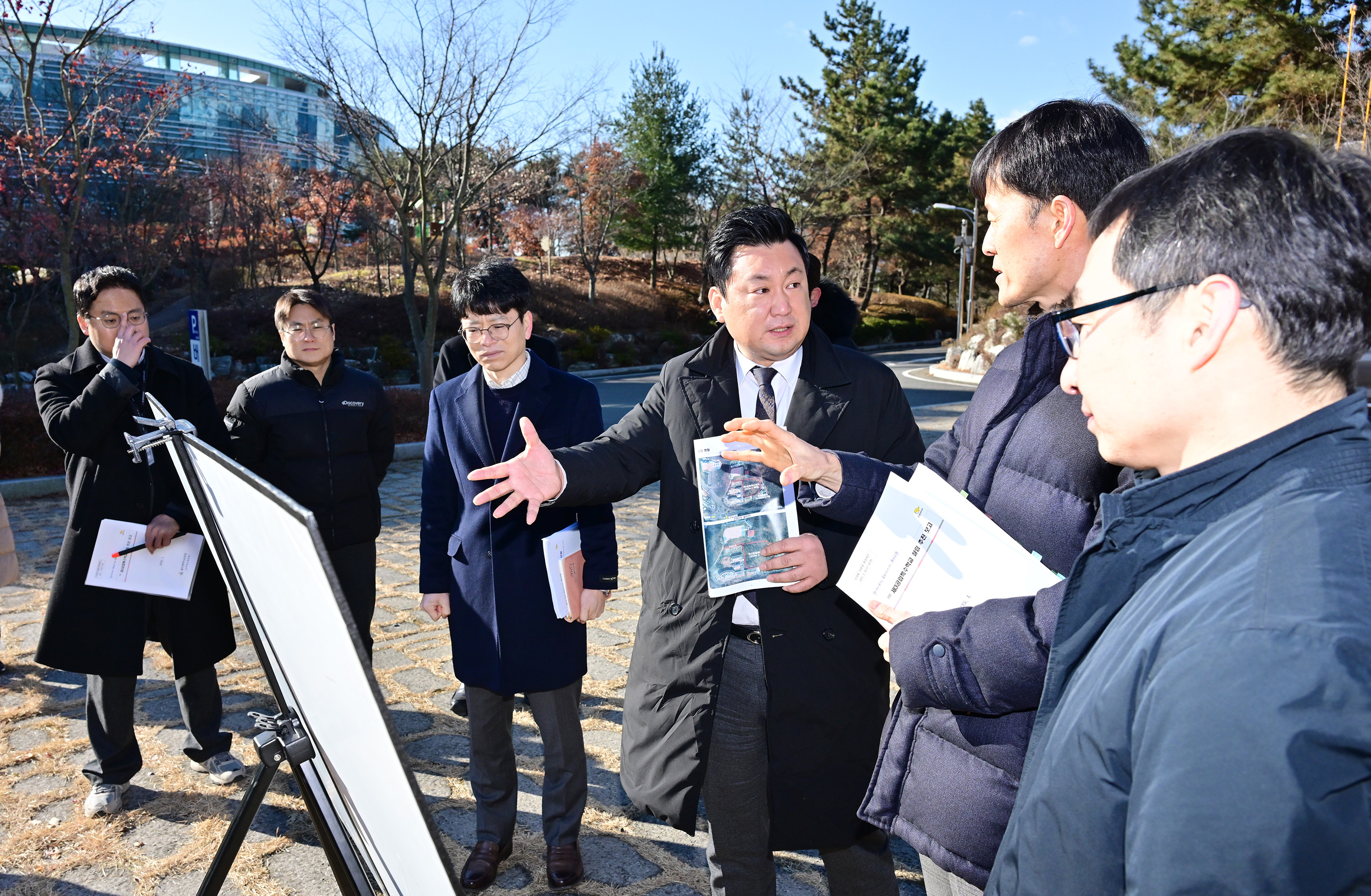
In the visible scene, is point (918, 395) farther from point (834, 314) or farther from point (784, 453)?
point (784, 453)

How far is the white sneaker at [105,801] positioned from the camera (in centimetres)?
338

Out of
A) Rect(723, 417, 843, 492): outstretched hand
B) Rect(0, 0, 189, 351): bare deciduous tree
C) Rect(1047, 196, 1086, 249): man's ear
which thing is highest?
Rect(0, 0, 189, 351): bare deciduous tree

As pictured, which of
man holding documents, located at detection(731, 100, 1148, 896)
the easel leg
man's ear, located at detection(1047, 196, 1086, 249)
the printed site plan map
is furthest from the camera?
the printed site plan map

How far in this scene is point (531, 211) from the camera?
138 ft

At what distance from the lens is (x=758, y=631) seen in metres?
2.45

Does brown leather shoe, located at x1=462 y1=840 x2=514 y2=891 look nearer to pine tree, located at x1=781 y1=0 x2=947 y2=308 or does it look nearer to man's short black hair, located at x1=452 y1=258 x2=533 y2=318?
man's short black hair, located at x1=452 y1=258 x2=533 y2=318

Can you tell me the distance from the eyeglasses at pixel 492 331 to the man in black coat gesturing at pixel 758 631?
0.84 metres

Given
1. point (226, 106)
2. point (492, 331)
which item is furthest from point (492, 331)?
point (226, 106)

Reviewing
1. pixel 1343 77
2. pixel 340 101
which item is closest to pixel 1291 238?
pixel 340 101

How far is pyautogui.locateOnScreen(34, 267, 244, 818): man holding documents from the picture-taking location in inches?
134

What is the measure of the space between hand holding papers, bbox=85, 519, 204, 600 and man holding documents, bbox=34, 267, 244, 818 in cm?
1

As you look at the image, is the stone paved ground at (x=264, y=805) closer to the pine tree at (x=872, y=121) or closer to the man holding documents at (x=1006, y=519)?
the man holding documents at (x=1006, y=519)

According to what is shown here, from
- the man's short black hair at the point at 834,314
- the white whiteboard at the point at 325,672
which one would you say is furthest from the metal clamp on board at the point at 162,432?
the man's short black hair at the point at 834,314

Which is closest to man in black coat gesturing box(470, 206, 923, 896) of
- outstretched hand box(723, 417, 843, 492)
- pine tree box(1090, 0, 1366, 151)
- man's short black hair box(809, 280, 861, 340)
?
outstretched hand box(723, 417, 843, 492)
